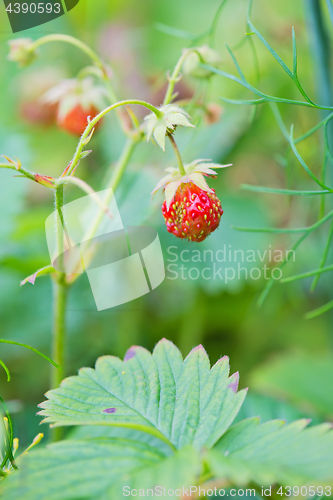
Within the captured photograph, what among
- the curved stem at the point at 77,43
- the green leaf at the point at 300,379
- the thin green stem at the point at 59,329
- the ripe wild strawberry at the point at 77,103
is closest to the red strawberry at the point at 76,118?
the ripe wild strawberry at the point at 77,103

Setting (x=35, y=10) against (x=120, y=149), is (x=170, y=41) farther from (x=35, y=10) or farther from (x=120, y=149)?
(x=35, y=10)

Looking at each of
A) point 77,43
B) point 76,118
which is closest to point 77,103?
point 76,118

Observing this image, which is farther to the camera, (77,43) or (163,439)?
(77,43)

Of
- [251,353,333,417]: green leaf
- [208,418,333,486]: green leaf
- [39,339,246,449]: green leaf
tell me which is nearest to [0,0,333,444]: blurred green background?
[251,353,333,417]: green leaf

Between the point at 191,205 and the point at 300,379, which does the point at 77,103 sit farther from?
the point at 300,379

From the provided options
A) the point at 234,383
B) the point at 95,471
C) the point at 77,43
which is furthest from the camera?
the point at 77,43

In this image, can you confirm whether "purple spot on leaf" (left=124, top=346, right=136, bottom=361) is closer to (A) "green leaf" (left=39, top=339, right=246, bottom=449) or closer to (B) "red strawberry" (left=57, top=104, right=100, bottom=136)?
(A) "green leaf" (left=39, top=339, right=246, bottom=449)

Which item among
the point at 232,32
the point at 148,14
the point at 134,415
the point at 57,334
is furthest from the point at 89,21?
the point at 134,415
